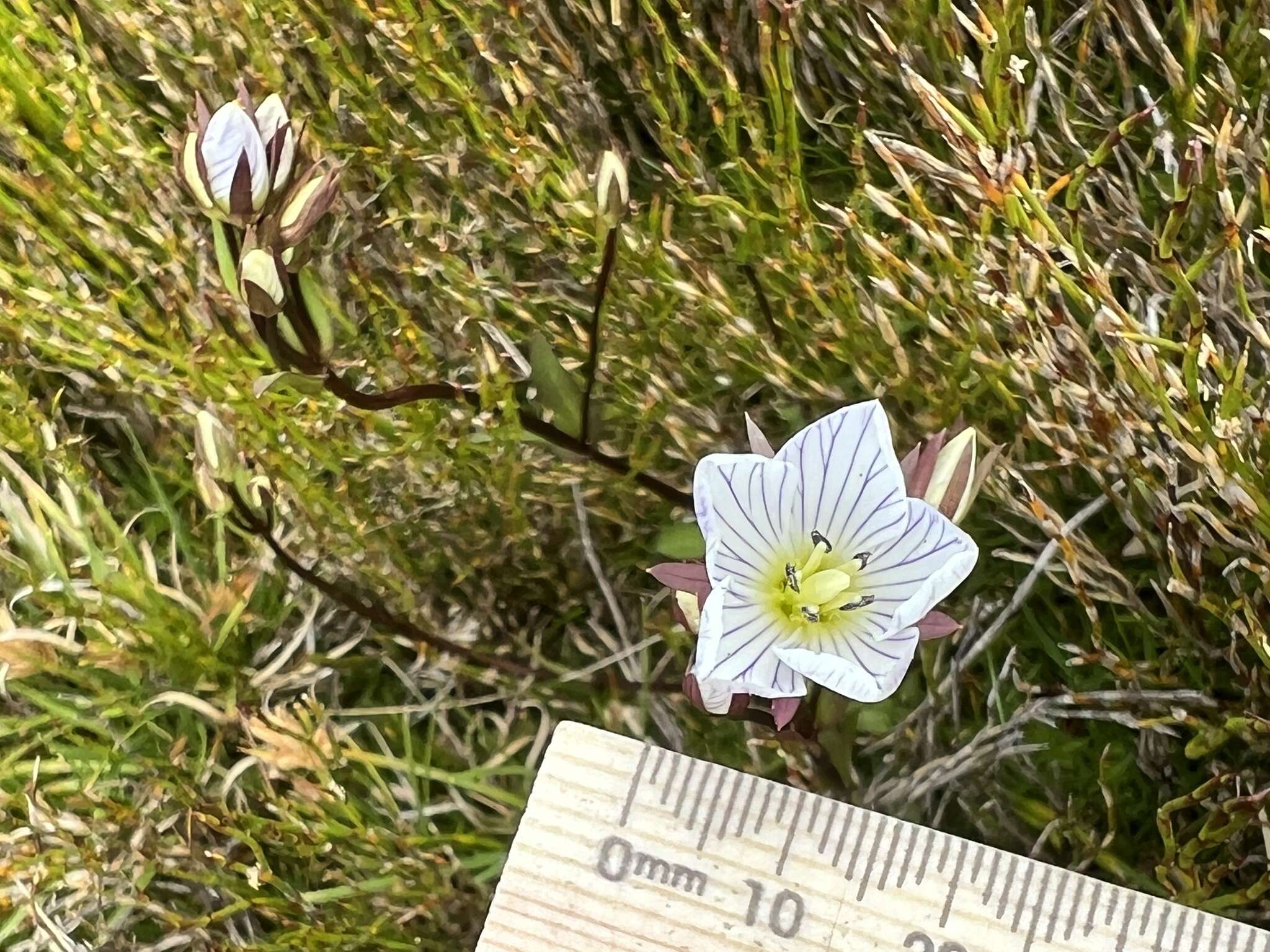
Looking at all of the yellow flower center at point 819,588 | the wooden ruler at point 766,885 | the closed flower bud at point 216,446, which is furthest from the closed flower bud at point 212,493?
the yellow flower center at point 819,588

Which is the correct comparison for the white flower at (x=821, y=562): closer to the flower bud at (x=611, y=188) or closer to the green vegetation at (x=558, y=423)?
the green vegetation at (x=558, y=423)

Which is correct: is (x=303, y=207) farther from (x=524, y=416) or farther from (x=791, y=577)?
(x=791, y=577)

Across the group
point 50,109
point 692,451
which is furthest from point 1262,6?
point 50,109

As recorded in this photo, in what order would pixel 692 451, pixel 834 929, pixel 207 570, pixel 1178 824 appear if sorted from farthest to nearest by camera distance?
pixel 207 570
pixel 692 451
pixel 1178 824
pixel 834 929

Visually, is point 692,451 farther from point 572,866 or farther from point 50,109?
point 50,109

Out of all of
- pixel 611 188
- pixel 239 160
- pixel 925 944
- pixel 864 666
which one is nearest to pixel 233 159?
pixel 239 160

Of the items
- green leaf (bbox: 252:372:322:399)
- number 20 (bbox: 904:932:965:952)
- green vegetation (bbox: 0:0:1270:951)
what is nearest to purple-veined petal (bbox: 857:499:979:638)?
green vegetation (bbox: 0:0:1270:951)
